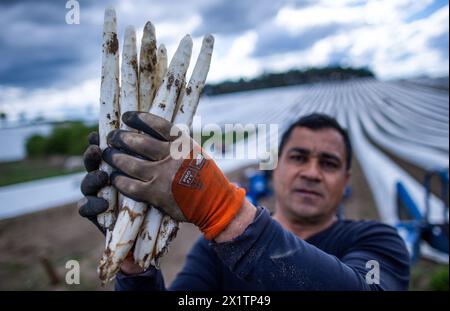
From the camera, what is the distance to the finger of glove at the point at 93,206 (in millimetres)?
950

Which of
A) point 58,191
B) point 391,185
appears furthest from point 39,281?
point 391,185

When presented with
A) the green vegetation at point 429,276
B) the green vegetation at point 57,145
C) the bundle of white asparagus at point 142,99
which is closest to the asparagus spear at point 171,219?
the bundle of white asparagus at point 142,99

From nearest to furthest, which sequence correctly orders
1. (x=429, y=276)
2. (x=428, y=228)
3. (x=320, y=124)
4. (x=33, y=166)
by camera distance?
(x=320, y=124)
(x=428, y=228)
(x=429, y=276)
(x=33, y=166)

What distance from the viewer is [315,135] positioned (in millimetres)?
1826

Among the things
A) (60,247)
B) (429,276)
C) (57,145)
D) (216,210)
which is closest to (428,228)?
(429,276)

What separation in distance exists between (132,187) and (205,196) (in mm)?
214

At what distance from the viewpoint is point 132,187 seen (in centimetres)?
91

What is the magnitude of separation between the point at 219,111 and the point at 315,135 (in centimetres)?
1177

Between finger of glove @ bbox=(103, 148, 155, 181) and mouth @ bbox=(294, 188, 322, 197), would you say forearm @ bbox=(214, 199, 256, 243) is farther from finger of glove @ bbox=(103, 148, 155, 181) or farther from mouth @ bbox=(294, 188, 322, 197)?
mouth @ bbox=(294, 188, 322, 197)

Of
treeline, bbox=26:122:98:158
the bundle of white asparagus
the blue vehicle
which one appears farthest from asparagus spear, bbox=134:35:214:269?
treeline, bbox=26:122:98:158

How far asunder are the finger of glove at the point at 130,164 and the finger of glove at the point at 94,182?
0.18 ft

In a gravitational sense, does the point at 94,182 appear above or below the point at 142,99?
below

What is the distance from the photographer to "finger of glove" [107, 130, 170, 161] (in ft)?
2.98

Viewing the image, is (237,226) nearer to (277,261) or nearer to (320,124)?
(277,261)
